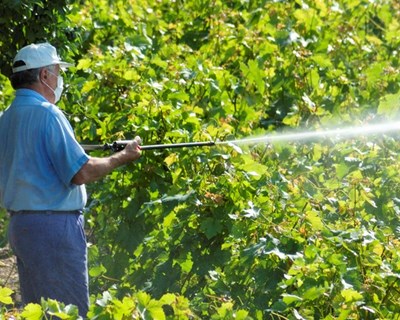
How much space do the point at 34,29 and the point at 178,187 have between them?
1.31 meters

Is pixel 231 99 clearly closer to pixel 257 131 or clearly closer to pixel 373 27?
pixel 257 131

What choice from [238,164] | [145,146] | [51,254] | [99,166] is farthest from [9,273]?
[99,166]

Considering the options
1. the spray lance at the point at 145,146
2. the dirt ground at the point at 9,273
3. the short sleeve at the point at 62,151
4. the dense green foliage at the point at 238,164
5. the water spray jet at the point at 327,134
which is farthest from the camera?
the dirt ground at the point at 9,273

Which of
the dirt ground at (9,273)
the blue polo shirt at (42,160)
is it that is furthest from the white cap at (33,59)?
the dirt ground at (9,273)

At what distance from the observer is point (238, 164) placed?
6293 millimetres

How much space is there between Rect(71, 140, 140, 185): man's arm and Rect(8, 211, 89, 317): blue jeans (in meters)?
0.18

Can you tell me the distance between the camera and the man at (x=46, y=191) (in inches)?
217

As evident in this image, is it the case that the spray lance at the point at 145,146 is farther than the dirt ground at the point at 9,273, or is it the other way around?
the dirt ground at the point at 9,273

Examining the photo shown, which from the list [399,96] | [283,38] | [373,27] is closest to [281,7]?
[283,38]

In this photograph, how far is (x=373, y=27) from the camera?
1133 centimetres

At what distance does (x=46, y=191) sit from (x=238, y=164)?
3.64ft

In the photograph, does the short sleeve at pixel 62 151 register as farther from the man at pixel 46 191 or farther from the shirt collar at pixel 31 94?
the shirt collar at pixel 31 94

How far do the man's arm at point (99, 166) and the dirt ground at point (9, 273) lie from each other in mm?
2323

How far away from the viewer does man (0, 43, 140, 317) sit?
5516mm
